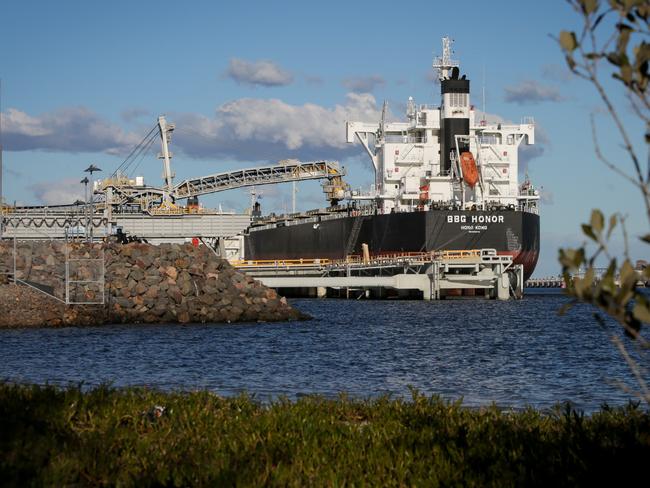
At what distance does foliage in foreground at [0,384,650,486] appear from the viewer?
7.56 m

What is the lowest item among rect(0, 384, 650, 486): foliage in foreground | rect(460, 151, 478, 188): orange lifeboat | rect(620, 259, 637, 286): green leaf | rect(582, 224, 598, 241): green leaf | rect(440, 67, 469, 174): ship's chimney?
rect(0, 384, 650, 486): foliage in foreground

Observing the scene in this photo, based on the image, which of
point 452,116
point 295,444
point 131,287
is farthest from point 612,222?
point 452,116

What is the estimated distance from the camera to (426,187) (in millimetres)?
65188

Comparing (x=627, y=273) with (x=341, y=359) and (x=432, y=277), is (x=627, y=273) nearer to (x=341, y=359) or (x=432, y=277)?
(x=341, y=359)

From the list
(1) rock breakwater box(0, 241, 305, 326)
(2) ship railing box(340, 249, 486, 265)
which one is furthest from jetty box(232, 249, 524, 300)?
(1) rock breakwater box(0, 241, 305, 326)

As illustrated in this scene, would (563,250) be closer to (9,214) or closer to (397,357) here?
(397,357)

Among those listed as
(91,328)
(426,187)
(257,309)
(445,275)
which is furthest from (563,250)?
(426,187)

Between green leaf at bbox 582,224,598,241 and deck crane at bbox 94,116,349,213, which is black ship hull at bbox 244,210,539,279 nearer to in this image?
deck crane at bbox 94,116,349,213

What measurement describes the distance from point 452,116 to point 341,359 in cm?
4399

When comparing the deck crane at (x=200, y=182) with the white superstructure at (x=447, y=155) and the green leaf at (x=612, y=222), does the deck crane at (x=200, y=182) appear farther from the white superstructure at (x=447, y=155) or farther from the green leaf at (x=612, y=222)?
the green leaf at (x=612, y=222)

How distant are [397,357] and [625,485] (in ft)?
58.4

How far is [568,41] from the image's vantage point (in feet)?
16.8

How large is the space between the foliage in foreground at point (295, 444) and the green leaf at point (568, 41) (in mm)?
3356

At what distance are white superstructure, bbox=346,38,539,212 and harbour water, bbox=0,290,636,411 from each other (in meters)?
26.6
